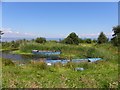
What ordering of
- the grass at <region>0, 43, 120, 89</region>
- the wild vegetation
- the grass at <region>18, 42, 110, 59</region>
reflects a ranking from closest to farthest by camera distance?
the grass at <region>0, 43, 120, 89</region> → the wild vegetation → the grass at <region>18, 42, 110, 59</region>

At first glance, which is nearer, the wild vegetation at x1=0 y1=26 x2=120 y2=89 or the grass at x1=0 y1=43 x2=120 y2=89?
the grass at x1=0 y1=43 x2=120 y2=89

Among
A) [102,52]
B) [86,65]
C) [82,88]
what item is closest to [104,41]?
[102,52]

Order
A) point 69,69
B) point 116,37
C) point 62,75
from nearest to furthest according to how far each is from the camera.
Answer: point 62,75, point 69,69, point 116,37

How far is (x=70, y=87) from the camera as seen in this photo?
14.3ft

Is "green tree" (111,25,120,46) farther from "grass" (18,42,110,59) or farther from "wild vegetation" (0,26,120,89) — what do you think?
"grass" (18,42,110,59)

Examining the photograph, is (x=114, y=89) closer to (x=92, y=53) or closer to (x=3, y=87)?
(x=3, y=87)

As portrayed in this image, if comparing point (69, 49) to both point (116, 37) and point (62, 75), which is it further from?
point (62, 75)

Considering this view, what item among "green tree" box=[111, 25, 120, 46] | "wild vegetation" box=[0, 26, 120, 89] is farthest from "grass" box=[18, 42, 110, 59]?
"green tree" box=[111, 25, 120, 46]

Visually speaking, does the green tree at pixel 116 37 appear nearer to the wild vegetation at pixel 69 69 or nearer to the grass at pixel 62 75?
the wild vegetation at pixel 69 69

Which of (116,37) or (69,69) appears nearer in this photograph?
(69,69)

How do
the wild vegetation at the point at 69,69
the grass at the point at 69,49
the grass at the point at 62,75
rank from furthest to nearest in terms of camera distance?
the grass at the point at 69,49, the wild vegetation at the point at 69,69, the grass at the point at 62,75

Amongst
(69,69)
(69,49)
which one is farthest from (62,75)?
(69,49)

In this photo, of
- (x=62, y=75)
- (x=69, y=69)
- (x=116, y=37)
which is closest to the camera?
(x=62, y=75)

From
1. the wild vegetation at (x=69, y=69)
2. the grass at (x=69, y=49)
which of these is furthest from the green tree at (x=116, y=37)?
the grass at (x=69, y=49)
